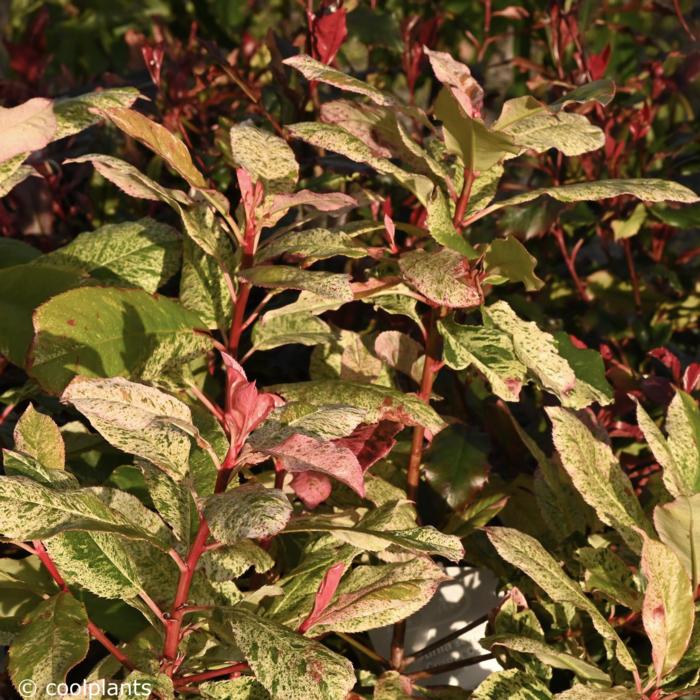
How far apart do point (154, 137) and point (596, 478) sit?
657 millimetres

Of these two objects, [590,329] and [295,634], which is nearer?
[295,634]

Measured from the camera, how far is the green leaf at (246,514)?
771mm

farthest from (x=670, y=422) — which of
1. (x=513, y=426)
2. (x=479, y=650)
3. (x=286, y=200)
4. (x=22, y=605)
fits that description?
(x=22, y=605)

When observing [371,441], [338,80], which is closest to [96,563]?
[371,441]

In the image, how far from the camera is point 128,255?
1295 mm

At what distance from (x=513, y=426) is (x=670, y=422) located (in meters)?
0.27

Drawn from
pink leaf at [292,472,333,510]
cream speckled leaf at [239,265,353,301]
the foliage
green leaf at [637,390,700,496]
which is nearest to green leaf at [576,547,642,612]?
the foliage

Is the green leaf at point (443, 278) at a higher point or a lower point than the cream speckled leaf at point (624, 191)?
lower

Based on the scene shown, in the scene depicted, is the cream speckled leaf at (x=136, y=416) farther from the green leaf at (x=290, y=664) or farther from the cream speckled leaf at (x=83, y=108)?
the cream speckled leaf at (x=83, y=108)

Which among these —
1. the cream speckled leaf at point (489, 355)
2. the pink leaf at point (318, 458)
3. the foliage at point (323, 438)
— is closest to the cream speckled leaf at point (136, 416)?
the foliage at point (323, 438)

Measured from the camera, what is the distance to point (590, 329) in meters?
1.78

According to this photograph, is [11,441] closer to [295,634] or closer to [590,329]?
[295,634]

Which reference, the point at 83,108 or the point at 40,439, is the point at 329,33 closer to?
the point at 83,108

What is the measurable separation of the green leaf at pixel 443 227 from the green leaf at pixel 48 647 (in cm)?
55
